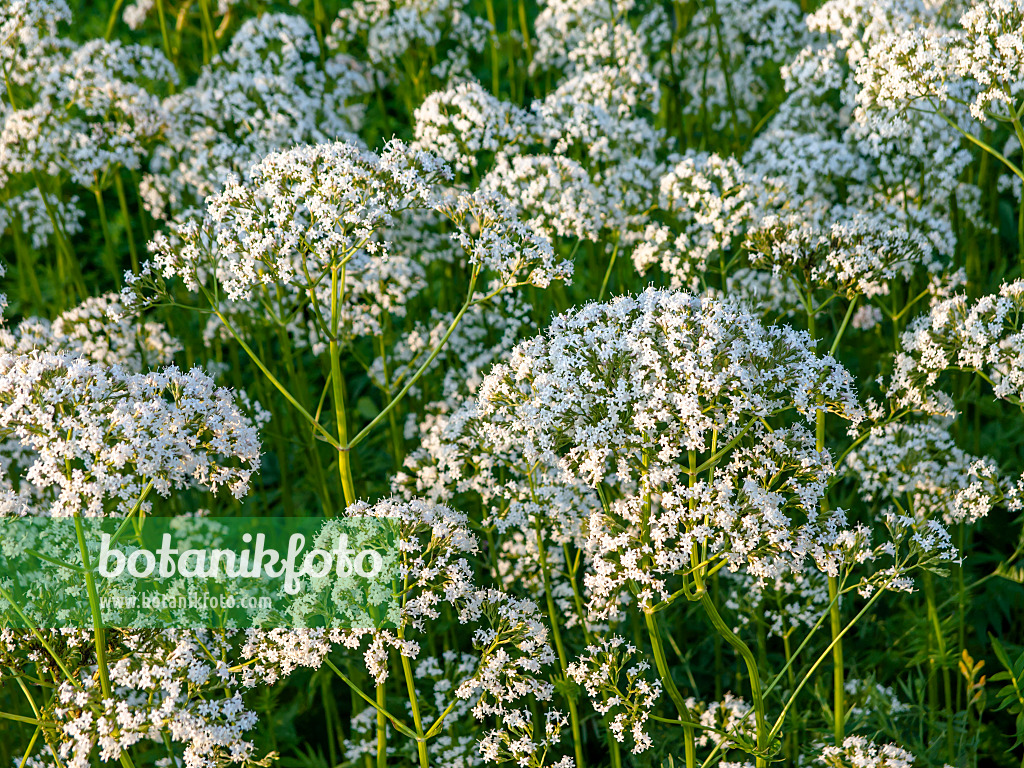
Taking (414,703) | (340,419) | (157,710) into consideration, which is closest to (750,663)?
(414,703)

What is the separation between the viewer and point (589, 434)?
→ 4.85 m

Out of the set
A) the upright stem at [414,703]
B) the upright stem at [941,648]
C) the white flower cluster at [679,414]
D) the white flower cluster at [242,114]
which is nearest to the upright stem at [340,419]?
the upright stem at [414,703]

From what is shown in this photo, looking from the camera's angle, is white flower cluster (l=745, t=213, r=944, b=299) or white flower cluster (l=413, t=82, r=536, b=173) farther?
white flower cluster (l=413, t=82, r=536, b=173)

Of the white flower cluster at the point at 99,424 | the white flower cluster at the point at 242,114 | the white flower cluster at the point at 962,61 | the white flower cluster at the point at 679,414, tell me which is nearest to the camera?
the white flower cluster at the point at 99,424

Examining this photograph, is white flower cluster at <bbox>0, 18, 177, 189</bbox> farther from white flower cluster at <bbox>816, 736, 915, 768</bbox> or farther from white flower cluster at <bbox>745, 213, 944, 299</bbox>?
white flower cluster at <bbox>816, 736, 915, 768</bbox>

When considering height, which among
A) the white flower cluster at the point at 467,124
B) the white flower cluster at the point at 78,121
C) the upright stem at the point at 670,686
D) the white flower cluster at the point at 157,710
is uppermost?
the white flower cluster at the point at 78,121

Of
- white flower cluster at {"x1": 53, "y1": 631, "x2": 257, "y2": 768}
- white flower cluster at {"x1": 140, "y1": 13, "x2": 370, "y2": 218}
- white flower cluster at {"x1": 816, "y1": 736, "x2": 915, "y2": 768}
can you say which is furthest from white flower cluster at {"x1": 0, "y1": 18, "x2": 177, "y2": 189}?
white flower cluster at {"x1": 816, "y1": 736, "x2": 915, "y2": 768}

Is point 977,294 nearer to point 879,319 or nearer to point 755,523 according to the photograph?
point 879,319

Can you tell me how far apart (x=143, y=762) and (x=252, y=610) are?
8.96 ft

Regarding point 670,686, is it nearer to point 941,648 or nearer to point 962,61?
point 941,648

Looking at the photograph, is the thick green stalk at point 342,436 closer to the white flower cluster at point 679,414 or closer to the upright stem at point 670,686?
the white flower cluster at point 679,414

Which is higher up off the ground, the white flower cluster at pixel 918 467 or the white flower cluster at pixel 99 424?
the white flower cluster at pixel 99 424

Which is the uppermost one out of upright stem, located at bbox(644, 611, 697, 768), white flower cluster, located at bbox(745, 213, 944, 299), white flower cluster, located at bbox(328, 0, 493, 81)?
white flower cluster, located at bbox(328, 0, 493, 81)

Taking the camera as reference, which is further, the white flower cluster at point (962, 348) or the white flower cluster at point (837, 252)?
the white flower cluster at point (837, 252)
